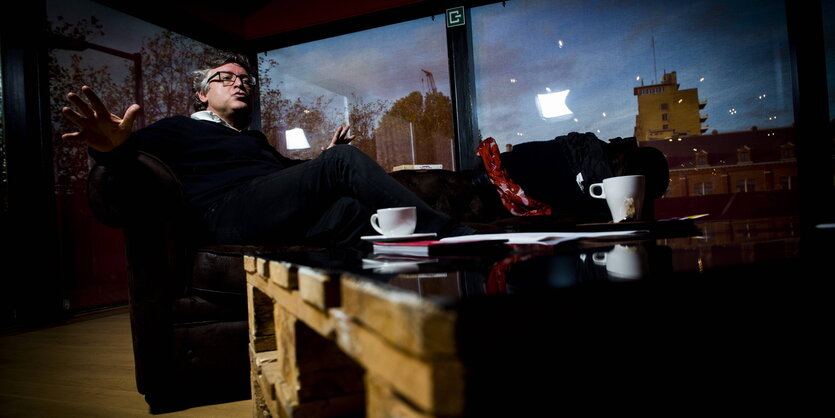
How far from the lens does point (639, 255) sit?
Result: 52cm

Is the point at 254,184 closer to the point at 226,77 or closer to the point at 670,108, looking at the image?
the point at 226,77

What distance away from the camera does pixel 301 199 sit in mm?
1449

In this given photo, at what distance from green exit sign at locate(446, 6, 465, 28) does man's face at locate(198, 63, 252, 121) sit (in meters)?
2.40

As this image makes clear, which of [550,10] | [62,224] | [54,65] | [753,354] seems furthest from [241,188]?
[550,10]

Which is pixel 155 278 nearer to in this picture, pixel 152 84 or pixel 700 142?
pixel 152 84

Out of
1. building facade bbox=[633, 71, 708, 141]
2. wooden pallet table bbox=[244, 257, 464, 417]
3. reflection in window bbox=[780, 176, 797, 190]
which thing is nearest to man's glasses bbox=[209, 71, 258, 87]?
wooden pallet table bbox=[244, 257, 464, 417]

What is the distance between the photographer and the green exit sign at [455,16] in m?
3.99

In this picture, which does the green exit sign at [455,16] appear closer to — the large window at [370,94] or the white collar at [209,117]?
the large window at [370,94]

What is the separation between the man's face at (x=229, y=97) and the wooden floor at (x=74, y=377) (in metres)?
1.18

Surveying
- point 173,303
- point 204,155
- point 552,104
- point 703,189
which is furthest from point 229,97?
point 703,189

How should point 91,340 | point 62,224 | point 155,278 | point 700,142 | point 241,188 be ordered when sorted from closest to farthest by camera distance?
1. point 155,278
2. point 241,188
3. point 91,340
4. point 62,224
5. point 700,142

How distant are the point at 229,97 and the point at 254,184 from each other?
83 cm

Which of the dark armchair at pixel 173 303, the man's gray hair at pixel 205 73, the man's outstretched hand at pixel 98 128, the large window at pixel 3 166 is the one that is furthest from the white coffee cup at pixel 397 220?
the large window at pixel 3 166

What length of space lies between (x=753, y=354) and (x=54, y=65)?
4127mm
